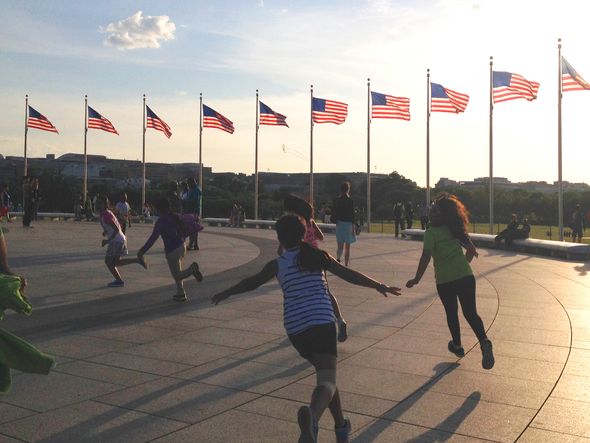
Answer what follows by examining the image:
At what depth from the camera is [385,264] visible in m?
16.9

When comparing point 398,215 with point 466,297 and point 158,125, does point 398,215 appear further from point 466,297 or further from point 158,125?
point 466,297

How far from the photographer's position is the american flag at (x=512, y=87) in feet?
84.5

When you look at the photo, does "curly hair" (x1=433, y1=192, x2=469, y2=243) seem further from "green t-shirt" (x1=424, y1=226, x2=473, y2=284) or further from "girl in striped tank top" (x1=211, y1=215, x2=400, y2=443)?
"girl in striped tank top" (x1=211, y1=215, x2=400, y2=443)

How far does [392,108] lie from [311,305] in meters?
28.2

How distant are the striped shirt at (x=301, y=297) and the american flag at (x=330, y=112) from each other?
28931 millimetres

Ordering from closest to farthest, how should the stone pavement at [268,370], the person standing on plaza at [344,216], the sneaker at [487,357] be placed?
the stone pavement at [268,370] → the sneaker at [487,357] → the person standing on plaza at [344,216]

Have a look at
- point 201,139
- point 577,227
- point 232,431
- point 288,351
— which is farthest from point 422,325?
point 201,139

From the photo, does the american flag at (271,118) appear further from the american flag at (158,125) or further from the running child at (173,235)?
the running child at (173,235)

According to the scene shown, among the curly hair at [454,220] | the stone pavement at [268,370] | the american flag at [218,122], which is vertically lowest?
the stone pavement at [268,370]

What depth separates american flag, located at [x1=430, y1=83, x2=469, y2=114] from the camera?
2916cm

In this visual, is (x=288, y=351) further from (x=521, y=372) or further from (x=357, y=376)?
(x=521, y=372)

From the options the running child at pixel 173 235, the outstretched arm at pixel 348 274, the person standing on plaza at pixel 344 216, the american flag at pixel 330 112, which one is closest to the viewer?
the outstretched arm at pixel 348 274

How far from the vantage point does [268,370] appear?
626 cm

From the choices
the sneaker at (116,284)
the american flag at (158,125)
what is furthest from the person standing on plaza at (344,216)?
the american flag at (158,125)
